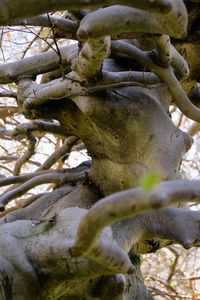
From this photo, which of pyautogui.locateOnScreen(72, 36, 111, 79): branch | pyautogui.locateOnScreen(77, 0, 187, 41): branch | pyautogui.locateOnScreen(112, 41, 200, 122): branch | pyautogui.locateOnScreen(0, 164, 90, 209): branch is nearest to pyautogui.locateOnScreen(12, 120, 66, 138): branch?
pyautogui.locateOnScreen(0, 164, 90, 209): branch

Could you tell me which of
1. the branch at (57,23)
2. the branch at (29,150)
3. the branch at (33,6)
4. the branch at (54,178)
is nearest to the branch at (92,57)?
the branch at (57,23)

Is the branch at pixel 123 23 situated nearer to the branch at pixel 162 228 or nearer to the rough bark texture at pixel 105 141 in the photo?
the rough bark texture at pixel 105 141

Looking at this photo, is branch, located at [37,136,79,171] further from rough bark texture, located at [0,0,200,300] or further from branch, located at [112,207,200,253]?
branch, located at [112,207,200,253]

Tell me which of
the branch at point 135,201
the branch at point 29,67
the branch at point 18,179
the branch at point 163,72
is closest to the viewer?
the branch at point 135,201

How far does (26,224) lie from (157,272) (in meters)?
2.40

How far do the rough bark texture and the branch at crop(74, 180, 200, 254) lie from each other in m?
0.17

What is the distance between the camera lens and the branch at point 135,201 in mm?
674

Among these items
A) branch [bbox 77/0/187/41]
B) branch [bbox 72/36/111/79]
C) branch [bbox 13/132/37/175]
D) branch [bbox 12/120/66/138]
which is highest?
→ branch [bbox 77/0/187/41]

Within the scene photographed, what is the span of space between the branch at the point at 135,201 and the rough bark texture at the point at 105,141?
0.17 m

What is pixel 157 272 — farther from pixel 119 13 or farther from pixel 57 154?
pixel 119 13

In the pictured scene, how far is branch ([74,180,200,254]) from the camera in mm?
674

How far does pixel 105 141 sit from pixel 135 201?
112 cm

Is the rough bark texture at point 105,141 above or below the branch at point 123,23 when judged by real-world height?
below

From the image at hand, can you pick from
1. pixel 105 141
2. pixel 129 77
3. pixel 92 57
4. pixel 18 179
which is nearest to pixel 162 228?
pixel 105 141
